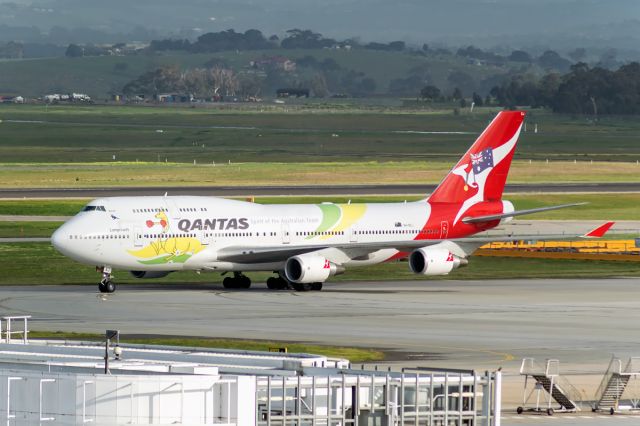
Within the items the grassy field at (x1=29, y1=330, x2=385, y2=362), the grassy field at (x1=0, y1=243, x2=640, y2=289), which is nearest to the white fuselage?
the grassy field at (x1=0, y1=243, x2=640, y2=289)

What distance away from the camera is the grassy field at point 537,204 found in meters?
124

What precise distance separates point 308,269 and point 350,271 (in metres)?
15.8

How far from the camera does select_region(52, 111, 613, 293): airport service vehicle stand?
7481 cm

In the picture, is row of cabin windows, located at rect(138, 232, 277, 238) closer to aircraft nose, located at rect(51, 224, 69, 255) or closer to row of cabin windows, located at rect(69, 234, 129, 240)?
row of cabin windows, located at rect(69, 234, 129, 240)

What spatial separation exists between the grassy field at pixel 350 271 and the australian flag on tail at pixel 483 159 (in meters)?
6.63

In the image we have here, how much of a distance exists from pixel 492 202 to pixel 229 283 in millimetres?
15482

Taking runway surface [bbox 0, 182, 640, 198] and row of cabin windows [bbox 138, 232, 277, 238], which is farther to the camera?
runway surface [bbox 0, 182, 640, 198]

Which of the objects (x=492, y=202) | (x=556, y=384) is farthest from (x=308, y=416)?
(x=492, y=202)

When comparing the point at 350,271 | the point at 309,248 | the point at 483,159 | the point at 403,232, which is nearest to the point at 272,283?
the point at 309,248

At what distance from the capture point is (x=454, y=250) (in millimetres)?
80188

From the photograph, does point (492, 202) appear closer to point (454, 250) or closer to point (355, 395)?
point (454, 250)

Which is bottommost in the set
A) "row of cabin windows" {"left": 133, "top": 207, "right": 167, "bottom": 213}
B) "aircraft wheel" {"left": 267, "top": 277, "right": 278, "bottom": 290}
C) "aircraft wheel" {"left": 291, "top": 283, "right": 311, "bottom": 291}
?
"aircraft wheel" {"left": 291, "top": 283, "right": 311, "bottom": 291}

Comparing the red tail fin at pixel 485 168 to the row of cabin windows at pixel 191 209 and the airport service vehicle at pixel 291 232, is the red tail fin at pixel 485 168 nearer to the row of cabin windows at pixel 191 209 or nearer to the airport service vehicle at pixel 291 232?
the airport service vehicle at pixel 291 232

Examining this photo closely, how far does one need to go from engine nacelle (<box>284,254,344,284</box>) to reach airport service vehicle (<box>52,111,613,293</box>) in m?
0.05
